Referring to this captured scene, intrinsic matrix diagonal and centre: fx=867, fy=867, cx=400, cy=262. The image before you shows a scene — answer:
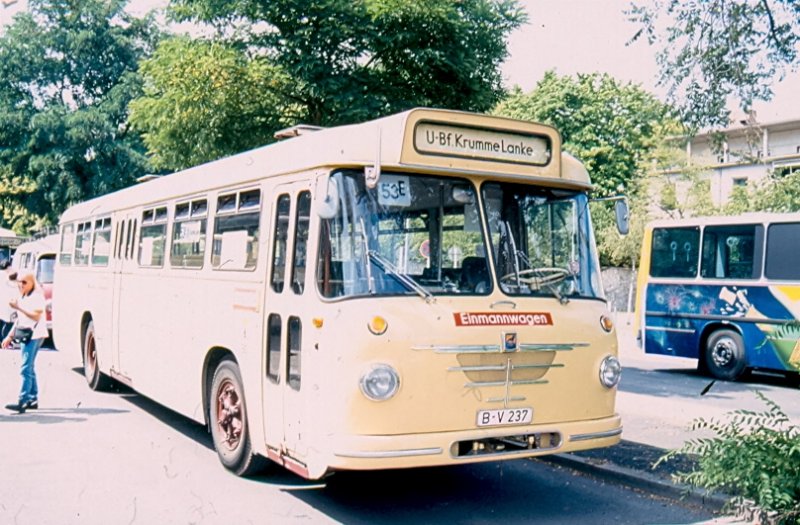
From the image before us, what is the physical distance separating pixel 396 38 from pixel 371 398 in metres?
8.08

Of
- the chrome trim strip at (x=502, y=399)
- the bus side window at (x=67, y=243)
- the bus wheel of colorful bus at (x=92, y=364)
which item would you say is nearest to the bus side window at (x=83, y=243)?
the bus side window at (x=67, y=243)

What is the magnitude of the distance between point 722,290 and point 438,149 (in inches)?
463

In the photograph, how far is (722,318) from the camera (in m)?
16.5

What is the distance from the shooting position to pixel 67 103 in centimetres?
3900

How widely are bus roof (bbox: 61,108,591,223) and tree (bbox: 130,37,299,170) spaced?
5836 mm

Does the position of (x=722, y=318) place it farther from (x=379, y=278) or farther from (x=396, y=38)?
(x=379, y=278)

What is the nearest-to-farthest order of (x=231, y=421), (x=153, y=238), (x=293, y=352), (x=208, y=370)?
(x=293, y=352)
(x=231, y=421)
(x=208, y=370)
(x=153, y=238)

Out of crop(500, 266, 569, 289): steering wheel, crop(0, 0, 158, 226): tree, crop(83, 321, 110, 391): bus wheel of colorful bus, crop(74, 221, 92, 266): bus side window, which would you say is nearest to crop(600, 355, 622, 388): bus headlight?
crop(500, 266, 569, 289): steering wheel

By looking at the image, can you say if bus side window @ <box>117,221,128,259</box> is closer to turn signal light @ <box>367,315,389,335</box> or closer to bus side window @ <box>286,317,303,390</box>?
bus side window @ <box>286,317,303,390</box>

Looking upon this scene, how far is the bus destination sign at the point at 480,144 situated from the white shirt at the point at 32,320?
6221mm

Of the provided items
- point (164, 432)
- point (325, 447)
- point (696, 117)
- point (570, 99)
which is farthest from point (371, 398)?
point (570, 99)

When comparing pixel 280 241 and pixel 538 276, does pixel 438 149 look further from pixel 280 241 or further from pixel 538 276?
pixel 280 241

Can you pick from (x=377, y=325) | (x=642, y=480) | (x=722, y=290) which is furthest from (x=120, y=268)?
(x=722, y=290)

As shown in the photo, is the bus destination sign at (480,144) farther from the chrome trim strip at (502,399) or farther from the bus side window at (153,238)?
the bus side window at (153,238)
